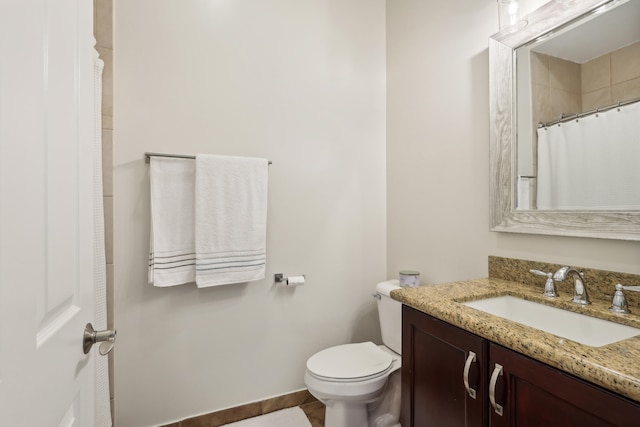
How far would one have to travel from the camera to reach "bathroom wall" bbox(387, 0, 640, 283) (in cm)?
146

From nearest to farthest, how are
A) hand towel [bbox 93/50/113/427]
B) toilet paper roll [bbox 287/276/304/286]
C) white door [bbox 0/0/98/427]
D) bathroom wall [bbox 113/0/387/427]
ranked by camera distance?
1. white door [bbox 0/0/98/427]
2. hand towel [bbox 93/50/113/427]
3. bathroom wall [bbox 113/0/387/427]
4. toilet paper roll [bbox 287/276/304/286]

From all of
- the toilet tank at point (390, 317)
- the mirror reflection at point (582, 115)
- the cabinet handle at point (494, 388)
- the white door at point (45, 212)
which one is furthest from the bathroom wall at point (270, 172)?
the cabinet handle at point (494, 388)

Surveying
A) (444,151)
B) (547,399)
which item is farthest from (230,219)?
(547,399)

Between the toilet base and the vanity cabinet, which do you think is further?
the toilet base

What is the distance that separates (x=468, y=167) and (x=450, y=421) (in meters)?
1.12

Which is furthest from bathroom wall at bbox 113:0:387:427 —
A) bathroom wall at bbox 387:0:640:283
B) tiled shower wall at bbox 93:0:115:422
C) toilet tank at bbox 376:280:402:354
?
toilet tank at bbox 376:280:402:354

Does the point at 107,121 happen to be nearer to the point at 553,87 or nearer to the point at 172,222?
the point at 172,222

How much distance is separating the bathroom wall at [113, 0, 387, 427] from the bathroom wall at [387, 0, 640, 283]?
0.17 m

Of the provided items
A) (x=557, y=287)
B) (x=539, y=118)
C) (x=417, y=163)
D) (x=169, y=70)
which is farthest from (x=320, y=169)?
(x=557, y=287)

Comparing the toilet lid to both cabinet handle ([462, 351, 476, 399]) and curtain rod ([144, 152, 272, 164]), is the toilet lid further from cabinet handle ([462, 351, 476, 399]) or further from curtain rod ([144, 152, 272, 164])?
curtain rod ([144, 152, 272, 164])

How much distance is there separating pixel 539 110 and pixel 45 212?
1.60m

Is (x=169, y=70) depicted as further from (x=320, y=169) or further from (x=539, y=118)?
(x=539, y=118)

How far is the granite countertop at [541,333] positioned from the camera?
0.61m

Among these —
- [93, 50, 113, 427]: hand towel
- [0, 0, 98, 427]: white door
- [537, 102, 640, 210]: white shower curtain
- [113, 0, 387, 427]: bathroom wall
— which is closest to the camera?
[0, 0, 98, 427]: white door
